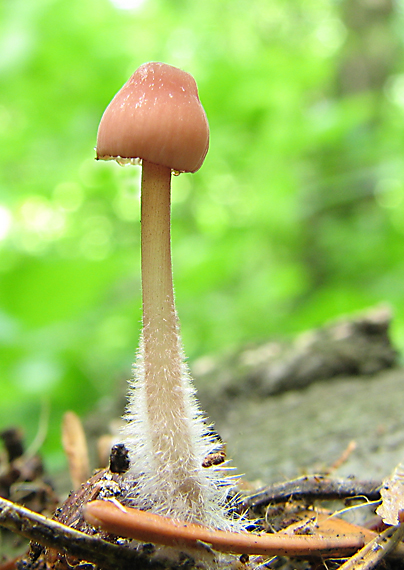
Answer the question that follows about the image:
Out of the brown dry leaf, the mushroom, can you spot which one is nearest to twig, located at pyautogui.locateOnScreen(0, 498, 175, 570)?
the mushroom

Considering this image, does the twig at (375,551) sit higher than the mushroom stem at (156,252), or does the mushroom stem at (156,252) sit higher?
the mushroom stem at (156,252)

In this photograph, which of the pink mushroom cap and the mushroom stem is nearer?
the pink mushroom cap

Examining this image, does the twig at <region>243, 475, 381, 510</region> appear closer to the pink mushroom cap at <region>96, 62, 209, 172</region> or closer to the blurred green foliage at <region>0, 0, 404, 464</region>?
the pink mushroom cap at <region>96, 62, 209, 172</region>

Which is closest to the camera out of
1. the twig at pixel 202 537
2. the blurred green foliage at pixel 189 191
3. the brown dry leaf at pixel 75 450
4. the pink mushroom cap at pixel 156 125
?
the twig at pixel 202 537

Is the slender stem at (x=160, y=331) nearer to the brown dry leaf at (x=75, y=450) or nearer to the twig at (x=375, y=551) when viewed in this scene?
the twig at (x=375, y=551)

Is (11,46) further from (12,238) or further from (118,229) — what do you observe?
(118,229)

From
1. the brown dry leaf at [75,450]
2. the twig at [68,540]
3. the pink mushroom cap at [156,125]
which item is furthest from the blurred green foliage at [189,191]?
the pink mushroom cap at [156,125]

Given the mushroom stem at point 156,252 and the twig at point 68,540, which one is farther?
the mushroom stem at point 156,252
